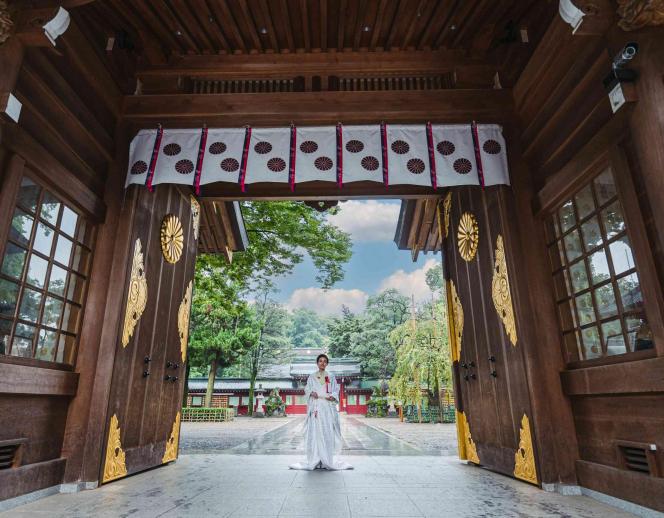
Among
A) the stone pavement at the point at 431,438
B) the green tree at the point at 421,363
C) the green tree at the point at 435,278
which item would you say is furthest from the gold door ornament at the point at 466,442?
the green tree at the point at 435,278

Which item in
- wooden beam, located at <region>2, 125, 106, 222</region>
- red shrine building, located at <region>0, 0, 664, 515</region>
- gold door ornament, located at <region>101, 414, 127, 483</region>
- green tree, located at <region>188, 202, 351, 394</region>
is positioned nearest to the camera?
red shrine building, located at <region>0, 0, 664, 515</region>

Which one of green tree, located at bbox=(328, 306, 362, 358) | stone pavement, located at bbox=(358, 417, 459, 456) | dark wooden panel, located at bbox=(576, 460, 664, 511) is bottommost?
stone pavement, located at bbox=(358, 417, 459, 456)

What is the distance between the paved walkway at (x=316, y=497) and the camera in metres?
2.61

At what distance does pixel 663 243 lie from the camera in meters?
2.21

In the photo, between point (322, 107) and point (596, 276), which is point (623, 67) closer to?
point (596, 276)

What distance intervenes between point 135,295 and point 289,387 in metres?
27.9

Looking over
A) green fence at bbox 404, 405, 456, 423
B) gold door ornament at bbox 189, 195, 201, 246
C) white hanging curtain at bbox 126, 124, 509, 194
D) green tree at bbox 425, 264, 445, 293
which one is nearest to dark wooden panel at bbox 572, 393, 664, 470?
white hanging curtain at bbox 126, 124, 509, 194

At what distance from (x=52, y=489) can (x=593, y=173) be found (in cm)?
471

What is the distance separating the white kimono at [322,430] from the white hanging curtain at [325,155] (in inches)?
105

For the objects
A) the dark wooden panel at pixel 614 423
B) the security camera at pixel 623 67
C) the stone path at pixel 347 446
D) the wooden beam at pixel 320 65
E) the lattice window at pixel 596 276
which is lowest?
the stone path at pixel 347 446

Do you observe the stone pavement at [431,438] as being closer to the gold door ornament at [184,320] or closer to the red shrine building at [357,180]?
the red shrine building at [357,180]

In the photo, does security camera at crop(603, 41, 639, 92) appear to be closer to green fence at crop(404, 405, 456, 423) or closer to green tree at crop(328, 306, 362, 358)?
green fence at crop(404, 405, 456, 423)

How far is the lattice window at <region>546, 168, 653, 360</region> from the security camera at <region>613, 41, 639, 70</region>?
69 cm

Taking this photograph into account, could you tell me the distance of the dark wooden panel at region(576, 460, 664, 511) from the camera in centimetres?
241
